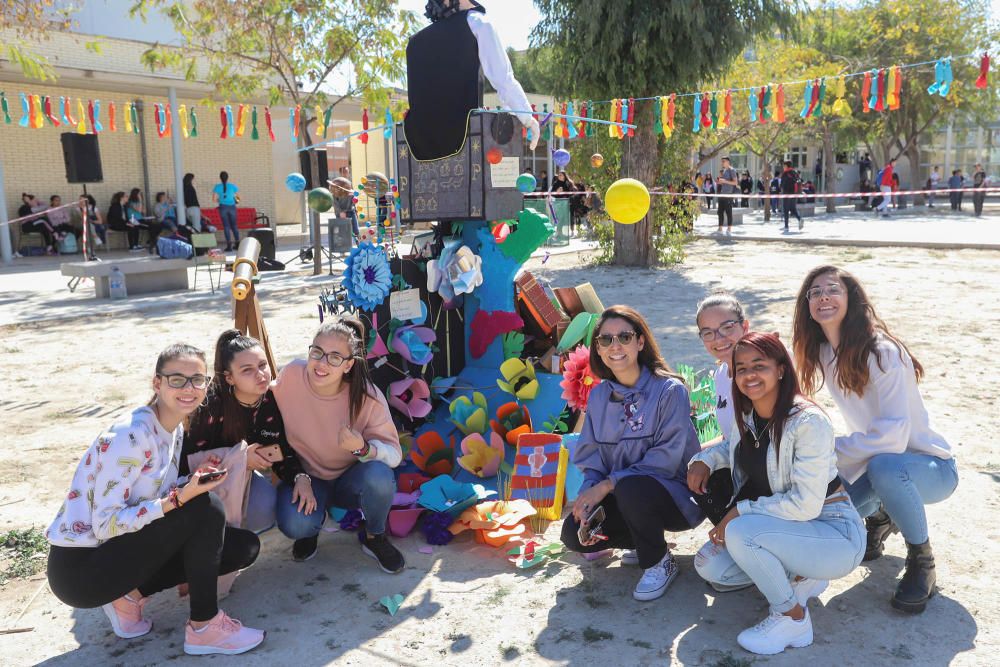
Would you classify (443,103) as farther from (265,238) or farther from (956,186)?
(956,186)

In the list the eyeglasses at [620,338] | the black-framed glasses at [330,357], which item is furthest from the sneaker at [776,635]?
the black-framed glasses at [330,357]

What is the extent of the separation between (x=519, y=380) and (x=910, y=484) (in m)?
2.04

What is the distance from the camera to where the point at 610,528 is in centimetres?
311

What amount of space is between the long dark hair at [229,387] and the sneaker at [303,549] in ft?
1.80

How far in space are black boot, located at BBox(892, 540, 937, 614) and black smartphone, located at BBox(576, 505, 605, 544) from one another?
106 centimetres

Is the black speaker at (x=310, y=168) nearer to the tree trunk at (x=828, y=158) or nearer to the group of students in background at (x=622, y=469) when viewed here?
the group of students in background at (x=622, y=469)

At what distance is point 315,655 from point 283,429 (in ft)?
3.16

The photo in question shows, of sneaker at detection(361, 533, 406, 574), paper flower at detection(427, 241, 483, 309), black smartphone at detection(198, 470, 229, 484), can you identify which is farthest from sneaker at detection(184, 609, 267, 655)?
paper flower at detection(427, 241, 483, 309)

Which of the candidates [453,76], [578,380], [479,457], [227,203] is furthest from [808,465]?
[227,203]

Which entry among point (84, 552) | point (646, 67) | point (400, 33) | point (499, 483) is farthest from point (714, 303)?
point (400, 33)

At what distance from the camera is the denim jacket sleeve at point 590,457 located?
125 inches

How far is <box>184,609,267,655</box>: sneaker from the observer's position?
267 centimetres

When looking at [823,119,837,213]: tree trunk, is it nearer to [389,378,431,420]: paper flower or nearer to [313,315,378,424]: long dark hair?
[389,378,431,420]: paper flower

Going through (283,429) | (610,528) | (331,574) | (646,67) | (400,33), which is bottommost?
(331,574)
